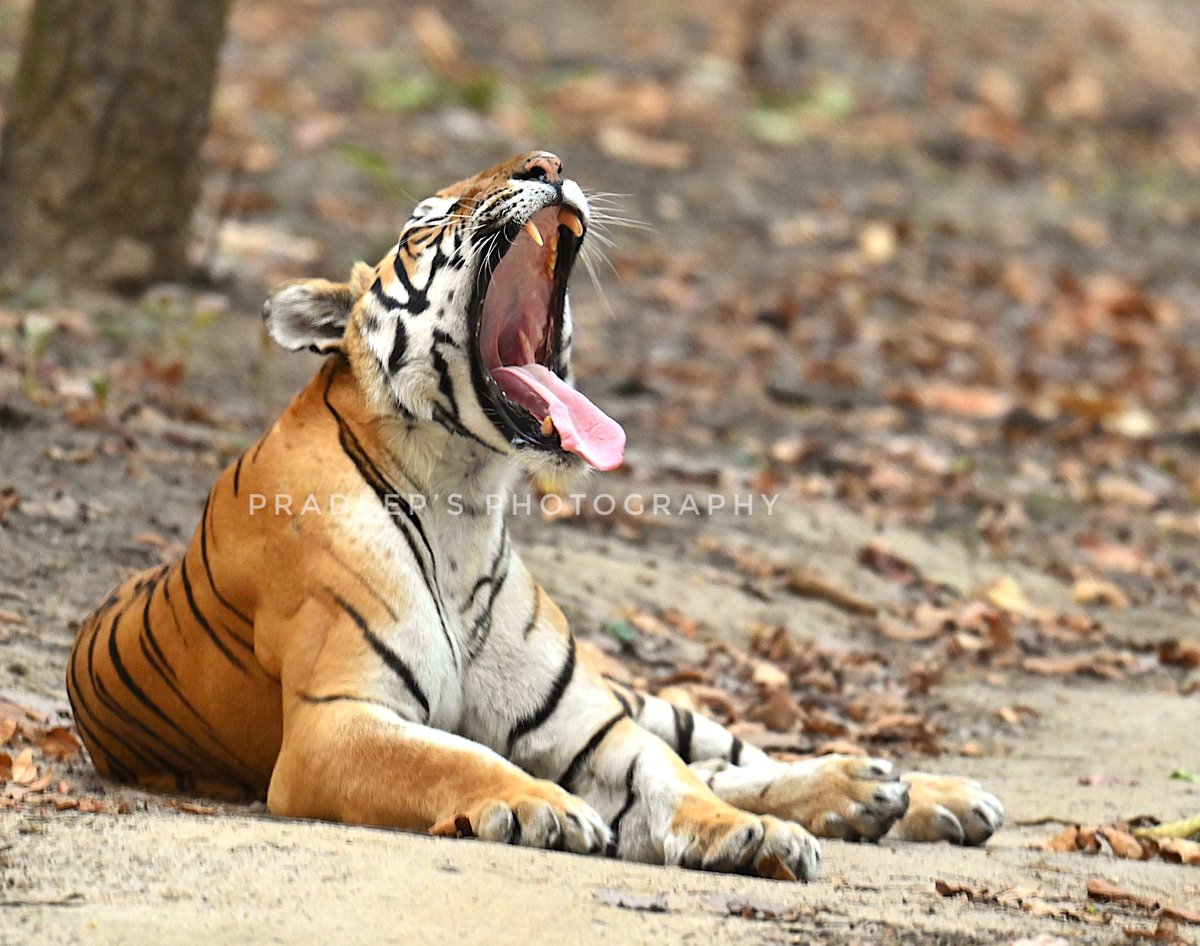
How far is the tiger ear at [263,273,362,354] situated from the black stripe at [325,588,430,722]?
622 mm

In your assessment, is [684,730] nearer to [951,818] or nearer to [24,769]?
[951,818]

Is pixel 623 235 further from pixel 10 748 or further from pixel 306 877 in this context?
pixel 306 877

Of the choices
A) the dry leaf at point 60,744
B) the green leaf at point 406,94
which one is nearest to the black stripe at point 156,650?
the dry leaf at point 60,744

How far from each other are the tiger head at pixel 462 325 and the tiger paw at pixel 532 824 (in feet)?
2.75

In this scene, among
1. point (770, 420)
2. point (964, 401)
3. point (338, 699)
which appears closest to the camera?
point (338, 699)

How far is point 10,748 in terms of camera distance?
3.87m

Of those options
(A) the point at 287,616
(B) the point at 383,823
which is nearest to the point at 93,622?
(A) the point at 287,616

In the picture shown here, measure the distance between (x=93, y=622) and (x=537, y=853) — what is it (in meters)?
1.57

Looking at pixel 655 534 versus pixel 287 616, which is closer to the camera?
pixel 287 616

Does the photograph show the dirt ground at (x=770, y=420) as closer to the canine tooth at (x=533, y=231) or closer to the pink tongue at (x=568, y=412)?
the pink tongue at (x=568, y=412)

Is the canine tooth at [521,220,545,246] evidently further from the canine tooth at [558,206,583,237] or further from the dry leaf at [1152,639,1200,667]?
the dry leaf at [1152,639,1200,667]

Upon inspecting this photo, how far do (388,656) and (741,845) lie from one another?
824 millimetres

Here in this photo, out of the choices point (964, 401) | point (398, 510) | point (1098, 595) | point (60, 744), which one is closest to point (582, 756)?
point (398, 510)

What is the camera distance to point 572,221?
3947 millimetres
